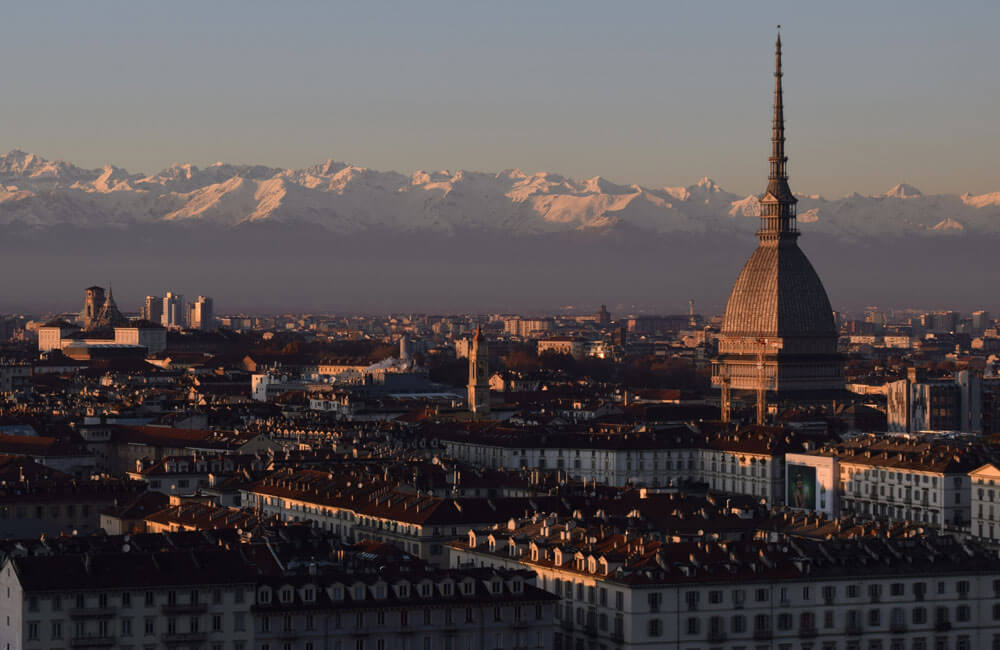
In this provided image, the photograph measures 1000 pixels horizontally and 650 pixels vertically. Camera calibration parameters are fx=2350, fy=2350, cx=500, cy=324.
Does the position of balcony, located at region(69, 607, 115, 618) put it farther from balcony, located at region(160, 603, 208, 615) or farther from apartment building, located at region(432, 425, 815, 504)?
apartment building, located at region(432, 425, 815, 504)

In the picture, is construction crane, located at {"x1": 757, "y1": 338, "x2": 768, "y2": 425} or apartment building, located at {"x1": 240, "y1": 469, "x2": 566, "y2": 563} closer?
apartment building, located at {"x1": 240, "y1": 469, "x2": 566, "y2": 563}

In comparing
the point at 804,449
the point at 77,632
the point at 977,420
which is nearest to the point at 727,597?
the point at 77,632

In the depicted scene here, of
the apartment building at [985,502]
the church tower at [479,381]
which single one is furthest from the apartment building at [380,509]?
the church tower at [479,381]

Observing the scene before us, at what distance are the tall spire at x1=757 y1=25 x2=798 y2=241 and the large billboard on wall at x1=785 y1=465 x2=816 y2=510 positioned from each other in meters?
73.1

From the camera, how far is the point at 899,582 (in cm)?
5325

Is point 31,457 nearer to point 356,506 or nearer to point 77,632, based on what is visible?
point 356,506

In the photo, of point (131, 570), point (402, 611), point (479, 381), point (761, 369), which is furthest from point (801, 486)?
point (761, 369)

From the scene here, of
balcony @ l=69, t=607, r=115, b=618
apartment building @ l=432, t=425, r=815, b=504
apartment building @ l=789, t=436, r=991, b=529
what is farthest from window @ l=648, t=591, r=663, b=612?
apartment building @ l=432, t=425, r=815, b=504

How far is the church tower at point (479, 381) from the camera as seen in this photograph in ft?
412

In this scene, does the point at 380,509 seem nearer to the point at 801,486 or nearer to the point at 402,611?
the point at 402,611

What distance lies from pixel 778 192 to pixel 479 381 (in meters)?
43.6

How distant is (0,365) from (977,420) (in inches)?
2770

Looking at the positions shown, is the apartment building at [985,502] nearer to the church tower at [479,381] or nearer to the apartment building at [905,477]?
the apartment building at [905,477]

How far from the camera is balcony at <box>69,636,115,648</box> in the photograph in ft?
151
